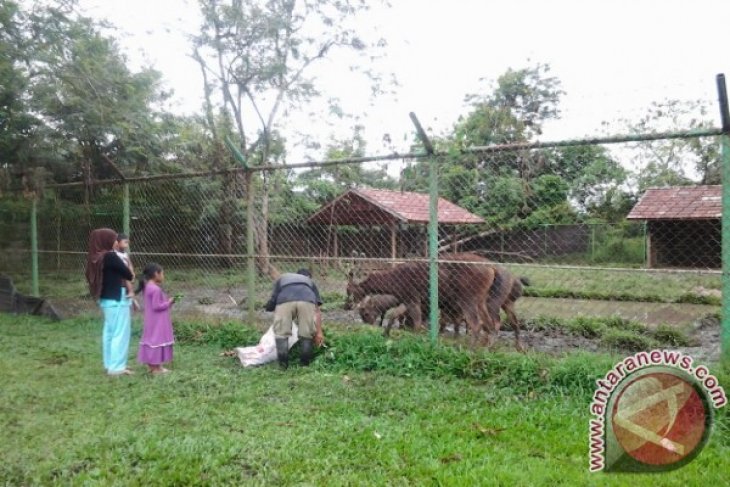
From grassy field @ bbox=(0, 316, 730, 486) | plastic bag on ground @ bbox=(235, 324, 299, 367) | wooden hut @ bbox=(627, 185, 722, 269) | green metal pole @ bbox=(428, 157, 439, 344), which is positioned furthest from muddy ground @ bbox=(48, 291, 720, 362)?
grassy field @ bbox=(0, 316, 730, 486)

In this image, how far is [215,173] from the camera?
7320 mm

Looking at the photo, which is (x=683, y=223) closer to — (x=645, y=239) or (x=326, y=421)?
(x=645, y=239)

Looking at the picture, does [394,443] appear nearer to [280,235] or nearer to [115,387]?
[115,387]

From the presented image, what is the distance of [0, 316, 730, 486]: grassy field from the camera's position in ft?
11.1

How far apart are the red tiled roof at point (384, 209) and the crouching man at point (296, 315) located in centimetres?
155

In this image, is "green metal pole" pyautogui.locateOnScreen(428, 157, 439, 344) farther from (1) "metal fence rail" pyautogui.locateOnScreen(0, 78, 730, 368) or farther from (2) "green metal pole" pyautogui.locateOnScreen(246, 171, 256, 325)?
(2) "green metal pole" pyautogui.locateOnScreen(246, 171, 256, 325)

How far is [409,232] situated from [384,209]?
46 centimetres

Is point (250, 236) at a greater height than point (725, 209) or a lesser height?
lesser

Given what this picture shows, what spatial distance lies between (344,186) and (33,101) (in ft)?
15.5

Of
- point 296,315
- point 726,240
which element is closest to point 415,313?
point 296,315

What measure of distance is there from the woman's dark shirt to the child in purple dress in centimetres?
22

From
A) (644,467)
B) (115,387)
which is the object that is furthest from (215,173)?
(644,467)

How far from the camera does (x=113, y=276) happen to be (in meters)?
5.99

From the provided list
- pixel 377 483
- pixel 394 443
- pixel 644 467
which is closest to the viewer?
pixel 644 467
